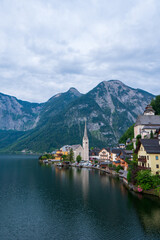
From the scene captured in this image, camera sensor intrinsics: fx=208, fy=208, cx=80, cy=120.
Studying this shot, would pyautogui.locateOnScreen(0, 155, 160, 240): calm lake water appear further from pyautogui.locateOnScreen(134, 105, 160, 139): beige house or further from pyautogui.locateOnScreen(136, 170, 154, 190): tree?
pyautogui.locateOnScreen(134, 105, 160, 139): beige house

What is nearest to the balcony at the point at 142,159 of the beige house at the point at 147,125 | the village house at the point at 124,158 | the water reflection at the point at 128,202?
the water reflection at the point at 128,202

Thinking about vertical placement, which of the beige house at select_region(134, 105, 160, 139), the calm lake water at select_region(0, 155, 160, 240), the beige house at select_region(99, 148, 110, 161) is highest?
the beige house at select_region(134, 105, 160, 139)

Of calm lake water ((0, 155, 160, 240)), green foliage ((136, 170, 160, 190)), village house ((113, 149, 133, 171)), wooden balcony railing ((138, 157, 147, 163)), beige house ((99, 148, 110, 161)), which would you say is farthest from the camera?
beige house ((99, 148, 110, 161))

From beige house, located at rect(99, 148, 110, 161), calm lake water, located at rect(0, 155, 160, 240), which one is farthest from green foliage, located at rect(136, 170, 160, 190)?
beige house, located at rect(99, 148, 110, 161)

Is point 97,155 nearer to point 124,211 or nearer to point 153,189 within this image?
point 153,189

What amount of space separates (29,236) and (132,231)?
17193mm

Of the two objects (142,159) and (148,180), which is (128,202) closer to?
(148,180)

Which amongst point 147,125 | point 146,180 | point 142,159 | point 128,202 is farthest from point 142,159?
point 147,125

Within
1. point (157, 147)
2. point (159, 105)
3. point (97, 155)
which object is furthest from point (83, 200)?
point (97, 155)

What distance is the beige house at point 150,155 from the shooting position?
60125mm

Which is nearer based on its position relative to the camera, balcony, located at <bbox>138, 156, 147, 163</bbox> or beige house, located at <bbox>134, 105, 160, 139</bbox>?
balcony, located at <bbox>138, 156, 147, 163</bbox>

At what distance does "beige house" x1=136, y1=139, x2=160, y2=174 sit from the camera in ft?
197

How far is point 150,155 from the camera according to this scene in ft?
199

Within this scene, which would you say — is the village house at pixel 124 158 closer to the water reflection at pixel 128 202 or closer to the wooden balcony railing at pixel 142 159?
the water reflection at pixel 128 202
